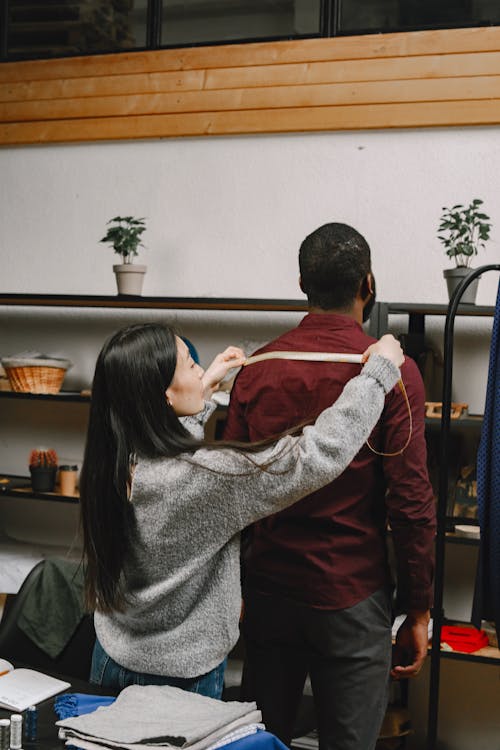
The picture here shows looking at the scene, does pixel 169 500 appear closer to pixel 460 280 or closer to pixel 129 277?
pixel 460 280

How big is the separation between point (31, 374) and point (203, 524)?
2.24 metres

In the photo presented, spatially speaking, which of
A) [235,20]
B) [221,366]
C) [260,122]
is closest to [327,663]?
[221,366]

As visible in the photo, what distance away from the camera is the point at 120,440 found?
1.69 m

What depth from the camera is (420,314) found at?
343cm

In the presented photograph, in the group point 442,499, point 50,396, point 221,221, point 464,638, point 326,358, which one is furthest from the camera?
point 221,221

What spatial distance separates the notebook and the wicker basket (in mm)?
2106

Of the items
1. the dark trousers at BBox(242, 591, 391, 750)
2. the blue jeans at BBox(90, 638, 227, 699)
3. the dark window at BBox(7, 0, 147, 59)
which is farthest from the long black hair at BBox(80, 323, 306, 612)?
the dark window at BBox(7, 0, 147, 59)

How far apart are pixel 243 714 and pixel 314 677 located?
0.71 m

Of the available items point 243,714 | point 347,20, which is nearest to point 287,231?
point 347,20

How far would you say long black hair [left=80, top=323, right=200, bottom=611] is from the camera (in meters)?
1.69

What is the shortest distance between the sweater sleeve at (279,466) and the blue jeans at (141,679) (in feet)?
1.00

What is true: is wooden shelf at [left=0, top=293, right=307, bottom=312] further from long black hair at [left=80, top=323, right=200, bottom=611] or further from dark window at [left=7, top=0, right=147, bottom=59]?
long black hair at [left=80, top=323, right=200, bottom=611]

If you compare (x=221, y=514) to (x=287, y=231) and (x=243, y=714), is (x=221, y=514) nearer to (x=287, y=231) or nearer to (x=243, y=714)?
(x=243, y=714)

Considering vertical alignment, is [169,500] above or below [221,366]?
below
